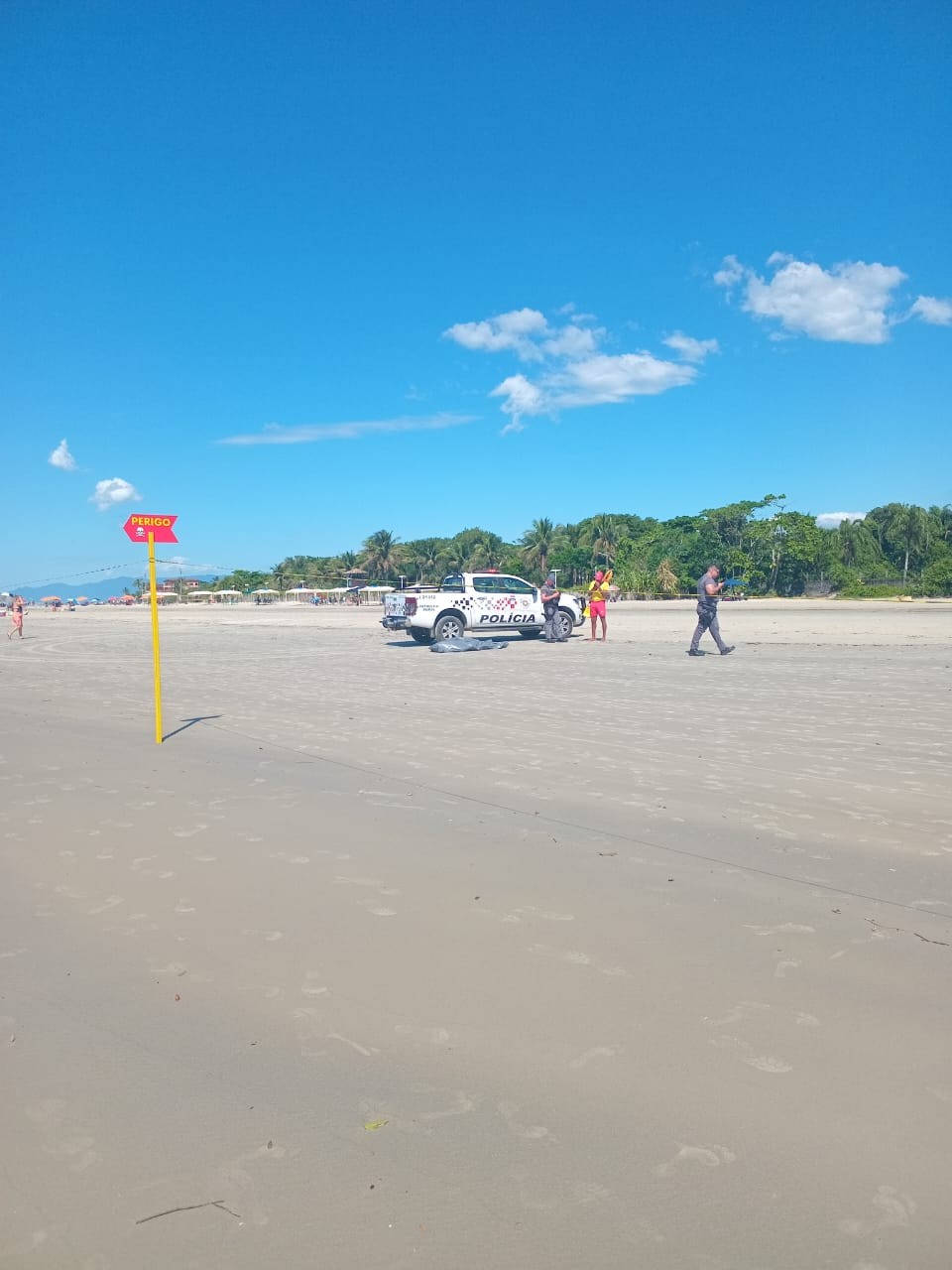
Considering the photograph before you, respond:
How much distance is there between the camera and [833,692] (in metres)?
13.0

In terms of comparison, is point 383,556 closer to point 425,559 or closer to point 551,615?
point 425,559

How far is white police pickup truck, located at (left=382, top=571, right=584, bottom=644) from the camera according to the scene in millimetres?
23047

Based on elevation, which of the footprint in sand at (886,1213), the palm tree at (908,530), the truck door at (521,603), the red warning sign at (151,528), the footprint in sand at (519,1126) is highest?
the palm tree at (908,530)

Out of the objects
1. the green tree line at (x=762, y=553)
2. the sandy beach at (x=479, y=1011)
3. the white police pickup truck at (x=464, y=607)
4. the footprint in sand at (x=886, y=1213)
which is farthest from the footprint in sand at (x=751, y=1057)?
the green tree line at (x=762, y=553)

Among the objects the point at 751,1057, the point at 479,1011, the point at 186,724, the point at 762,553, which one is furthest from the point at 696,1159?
the point at 762,553

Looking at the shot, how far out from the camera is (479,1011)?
12.2 feet

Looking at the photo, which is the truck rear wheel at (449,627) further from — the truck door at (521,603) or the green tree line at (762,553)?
the green tree line at (762,553)

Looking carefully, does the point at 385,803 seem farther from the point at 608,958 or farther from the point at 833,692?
the point at 833,692

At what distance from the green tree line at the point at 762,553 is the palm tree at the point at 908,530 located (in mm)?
95

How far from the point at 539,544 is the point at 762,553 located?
28.5m

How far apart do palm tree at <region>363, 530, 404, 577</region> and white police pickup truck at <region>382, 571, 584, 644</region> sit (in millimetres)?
92183

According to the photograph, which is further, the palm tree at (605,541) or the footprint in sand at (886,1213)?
the palm tree at (605,541)

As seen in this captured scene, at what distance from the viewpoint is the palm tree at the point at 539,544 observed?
10175 cm

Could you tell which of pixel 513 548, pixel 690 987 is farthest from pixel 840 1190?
pixel 513 548
